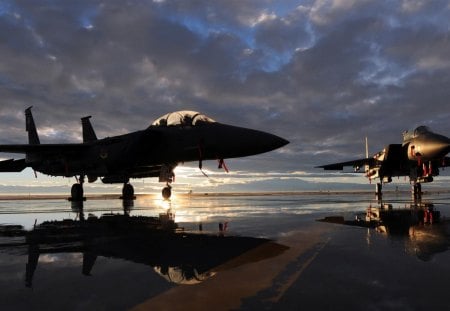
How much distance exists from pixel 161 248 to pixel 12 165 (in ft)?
67.1

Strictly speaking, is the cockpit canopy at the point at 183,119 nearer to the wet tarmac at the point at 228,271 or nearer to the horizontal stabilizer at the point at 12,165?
the wet tarmac at the point at 228,271

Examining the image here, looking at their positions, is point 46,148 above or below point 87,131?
below

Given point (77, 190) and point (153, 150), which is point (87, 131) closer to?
point (77, 190)

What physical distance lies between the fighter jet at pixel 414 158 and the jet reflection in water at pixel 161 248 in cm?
2071

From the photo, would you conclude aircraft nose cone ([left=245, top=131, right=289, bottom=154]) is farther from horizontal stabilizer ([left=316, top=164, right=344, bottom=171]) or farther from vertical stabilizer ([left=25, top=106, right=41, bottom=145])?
horizontal stabilizer ([left=316, top=164, right=344, bottom=171])

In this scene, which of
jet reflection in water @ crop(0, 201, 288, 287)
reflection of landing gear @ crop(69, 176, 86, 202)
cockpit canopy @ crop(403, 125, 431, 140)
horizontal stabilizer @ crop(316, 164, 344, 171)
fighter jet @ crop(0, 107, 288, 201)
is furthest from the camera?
horizontal stabilizer @ crop(316, 164, 344, 171)

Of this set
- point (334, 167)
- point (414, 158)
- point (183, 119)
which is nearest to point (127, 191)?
point (183, 119)

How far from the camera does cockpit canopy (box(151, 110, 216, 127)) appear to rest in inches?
638

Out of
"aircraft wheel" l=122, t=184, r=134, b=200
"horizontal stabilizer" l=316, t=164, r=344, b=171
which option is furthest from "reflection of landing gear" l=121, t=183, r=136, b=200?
"horizontal stabilizer" l=316, t=164, r=344, b=171

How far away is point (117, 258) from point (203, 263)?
1.14 m

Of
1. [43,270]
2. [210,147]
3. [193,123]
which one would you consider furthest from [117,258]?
[193,123]

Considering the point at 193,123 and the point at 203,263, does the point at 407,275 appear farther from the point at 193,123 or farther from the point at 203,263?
the point at 193,123

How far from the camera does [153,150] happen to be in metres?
17.2

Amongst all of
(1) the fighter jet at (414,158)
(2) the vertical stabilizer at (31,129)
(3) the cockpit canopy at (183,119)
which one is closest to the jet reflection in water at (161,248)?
(3) the cockpit canopy at (183,119)
